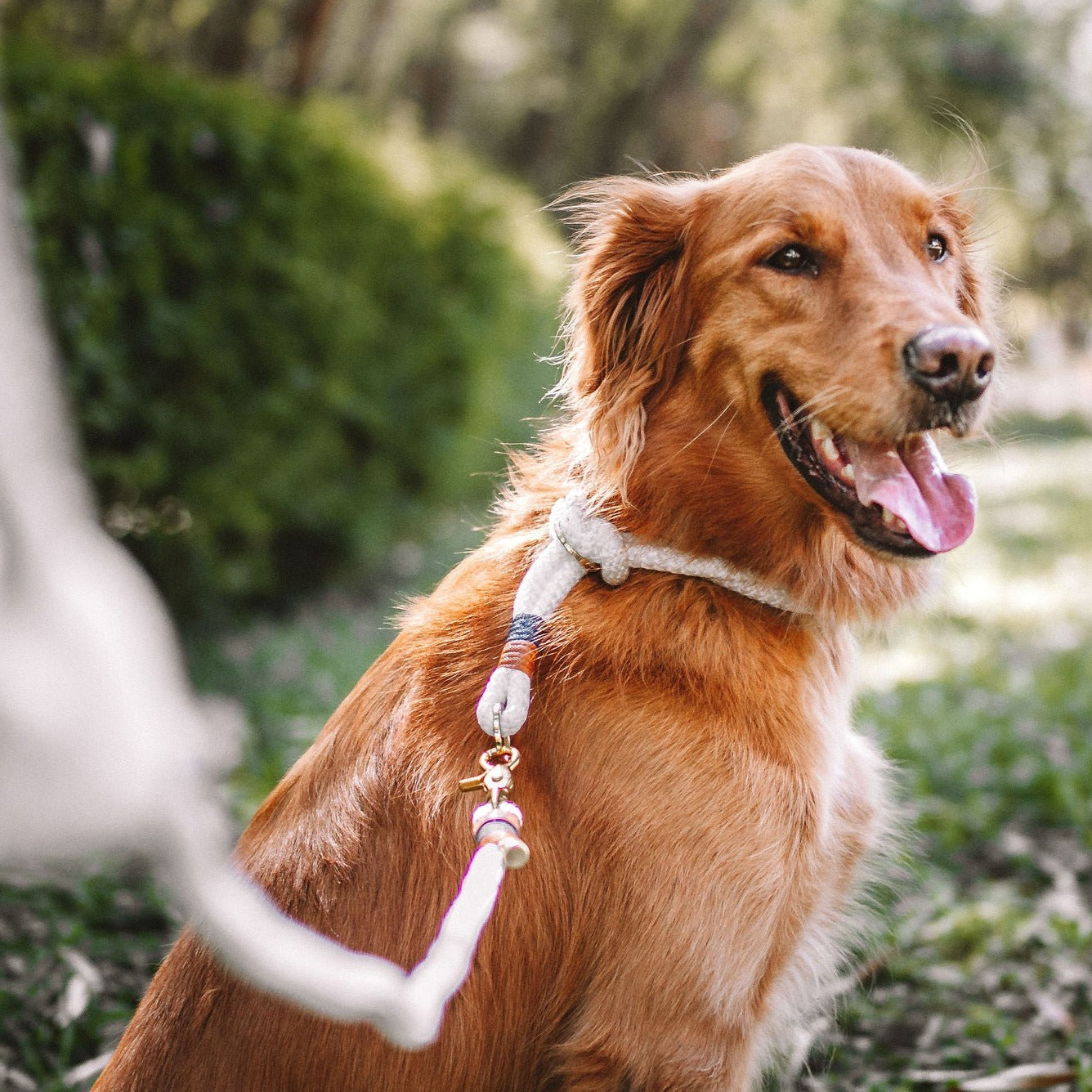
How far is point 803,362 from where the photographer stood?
230 centimetres

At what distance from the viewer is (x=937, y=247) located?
8.44 ft

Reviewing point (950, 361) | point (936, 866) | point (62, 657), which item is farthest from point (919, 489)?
point (936, 866)

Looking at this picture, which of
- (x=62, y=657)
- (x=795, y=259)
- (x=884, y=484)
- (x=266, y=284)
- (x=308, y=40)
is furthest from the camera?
(x=308, y=40)

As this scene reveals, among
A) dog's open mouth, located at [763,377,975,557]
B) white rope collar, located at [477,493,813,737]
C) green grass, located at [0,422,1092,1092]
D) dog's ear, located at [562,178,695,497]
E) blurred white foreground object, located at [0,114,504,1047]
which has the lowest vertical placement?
green grass, located at [0,422,1092,1092]

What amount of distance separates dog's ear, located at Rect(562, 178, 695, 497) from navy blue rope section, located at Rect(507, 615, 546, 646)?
0.43 m

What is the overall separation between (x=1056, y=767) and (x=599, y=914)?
3424 millimetres

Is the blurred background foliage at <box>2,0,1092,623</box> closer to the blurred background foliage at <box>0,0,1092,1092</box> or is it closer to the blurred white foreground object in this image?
the blurred background foliage at <box>0,0,1092,1092</box>

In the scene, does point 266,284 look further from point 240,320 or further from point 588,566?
point 588,566

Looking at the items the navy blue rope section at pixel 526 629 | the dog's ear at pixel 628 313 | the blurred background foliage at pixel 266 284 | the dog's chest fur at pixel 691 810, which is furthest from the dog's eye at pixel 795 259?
the navy blue rope section at pixel 526 629

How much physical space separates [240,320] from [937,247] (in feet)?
15.3

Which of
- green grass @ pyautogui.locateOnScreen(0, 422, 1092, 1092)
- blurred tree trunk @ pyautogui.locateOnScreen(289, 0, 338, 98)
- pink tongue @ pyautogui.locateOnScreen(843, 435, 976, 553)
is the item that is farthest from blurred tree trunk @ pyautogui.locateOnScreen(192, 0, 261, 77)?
pink tongue @ pyautogui.locateOnScreen(843, 435, 976, 553)

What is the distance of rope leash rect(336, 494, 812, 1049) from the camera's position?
1077 mm

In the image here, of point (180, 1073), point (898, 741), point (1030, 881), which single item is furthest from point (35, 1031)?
point (898, 741)

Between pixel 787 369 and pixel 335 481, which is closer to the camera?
pixel 787 369
